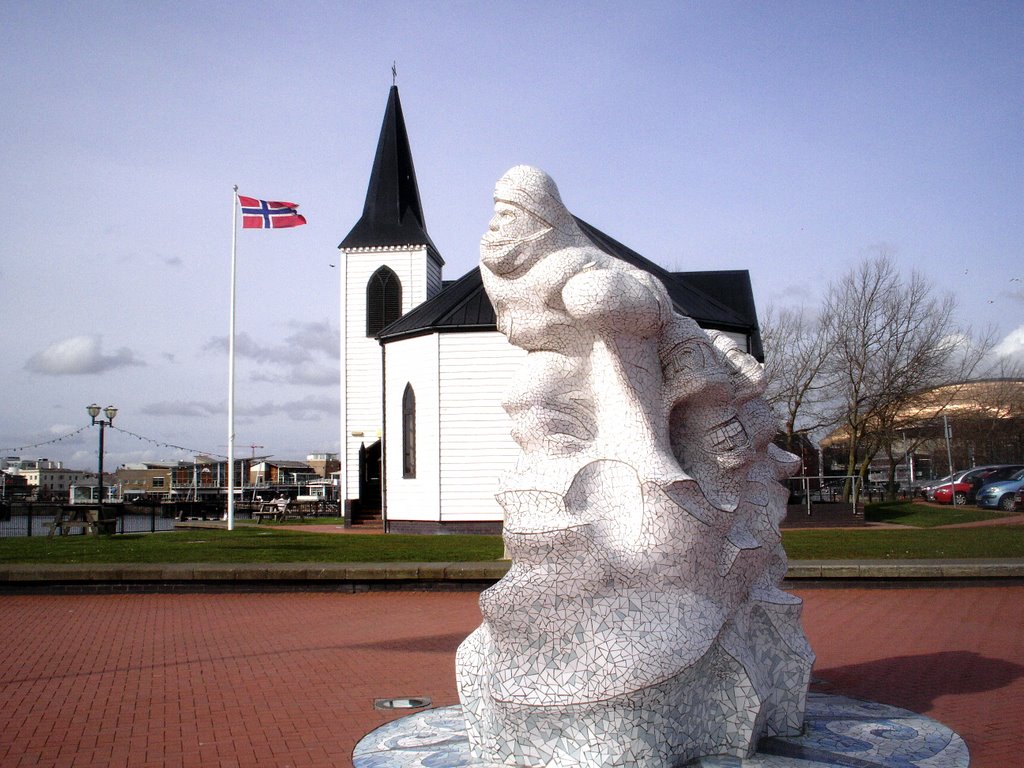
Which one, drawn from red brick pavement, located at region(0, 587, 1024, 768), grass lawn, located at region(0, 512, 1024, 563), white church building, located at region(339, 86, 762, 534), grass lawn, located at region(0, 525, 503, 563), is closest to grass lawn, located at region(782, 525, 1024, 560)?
grass lawn, located at region(0, 512, 1024, 563)

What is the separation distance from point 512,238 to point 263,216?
28.0m

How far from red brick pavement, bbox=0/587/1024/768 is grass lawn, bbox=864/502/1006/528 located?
16.8m

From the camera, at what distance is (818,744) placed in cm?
604

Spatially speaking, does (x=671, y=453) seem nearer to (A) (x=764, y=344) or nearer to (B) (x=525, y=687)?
(B) (x=525, y=687)

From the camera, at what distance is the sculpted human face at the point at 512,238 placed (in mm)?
5992

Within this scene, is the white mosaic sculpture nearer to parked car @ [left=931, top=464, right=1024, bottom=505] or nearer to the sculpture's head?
the sculpture's head

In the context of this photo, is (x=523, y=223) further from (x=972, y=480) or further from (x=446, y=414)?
(x=972, y=480)

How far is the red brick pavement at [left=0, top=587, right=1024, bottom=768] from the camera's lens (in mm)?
6547

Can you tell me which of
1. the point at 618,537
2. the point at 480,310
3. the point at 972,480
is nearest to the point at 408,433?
the point at 480,310

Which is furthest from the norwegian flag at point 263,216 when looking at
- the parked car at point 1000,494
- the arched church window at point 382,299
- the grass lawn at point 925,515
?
the parked car at point 1000,494

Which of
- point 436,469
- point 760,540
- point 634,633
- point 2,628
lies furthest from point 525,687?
point 436,469

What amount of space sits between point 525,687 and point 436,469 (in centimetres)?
2346

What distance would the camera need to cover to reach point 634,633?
5188mm

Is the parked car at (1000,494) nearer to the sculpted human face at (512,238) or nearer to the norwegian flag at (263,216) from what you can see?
the norwegian flag at (263,216)
